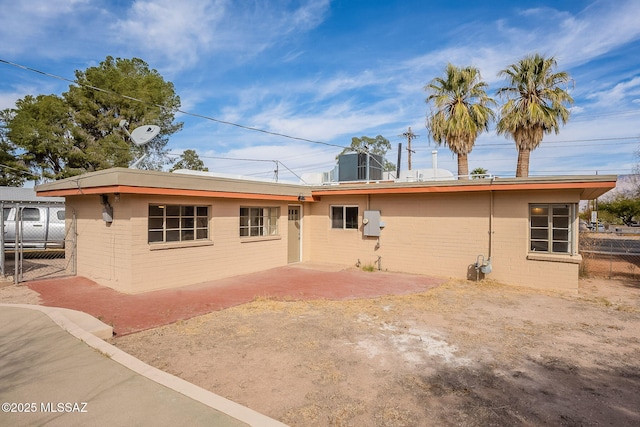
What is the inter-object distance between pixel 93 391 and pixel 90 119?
965 inches

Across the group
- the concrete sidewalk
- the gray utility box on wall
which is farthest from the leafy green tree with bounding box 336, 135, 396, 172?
the concrete sidewalk

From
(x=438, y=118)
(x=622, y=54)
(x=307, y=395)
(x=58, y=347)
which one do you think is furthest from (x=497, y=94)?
(x=58, y=347)

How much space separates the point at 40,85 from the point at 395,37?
906 inches

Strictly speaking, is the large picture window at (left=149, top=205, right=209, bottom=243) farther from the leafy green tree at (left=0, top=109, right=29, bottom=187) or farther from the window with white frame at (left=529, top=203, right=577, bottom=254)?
the leafy green tree at (left=0, top=109, right=29, bottom=187)

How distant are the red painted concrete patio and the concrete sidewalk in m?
1.20

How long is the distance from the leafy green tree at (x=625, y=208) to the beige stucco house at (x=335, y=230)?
44875mm

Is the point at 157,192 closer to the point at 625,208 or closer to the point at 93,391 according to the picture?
the point at 93,391

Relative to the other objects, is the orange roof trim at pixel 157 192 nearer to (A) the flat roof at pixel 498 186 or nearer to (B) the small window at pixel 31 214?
(A) the flat roof at pixel 498 186

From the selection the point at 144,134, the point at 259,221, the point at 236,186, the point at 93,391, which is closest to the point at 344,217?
the point at 259,221

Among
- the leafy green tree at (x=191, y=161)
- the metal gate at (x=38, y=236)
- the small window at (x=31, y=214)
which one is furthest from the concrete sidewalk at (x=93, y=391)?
the leafy green tree at (x=191, y=161)

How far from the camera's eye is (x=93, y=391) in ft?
11.9

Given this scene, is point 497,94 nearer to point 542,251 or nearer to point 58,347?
point 542,251

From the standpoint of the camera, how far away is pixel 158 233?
9.15 metres

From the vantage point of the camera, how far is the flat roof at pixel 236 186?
8148 mm
